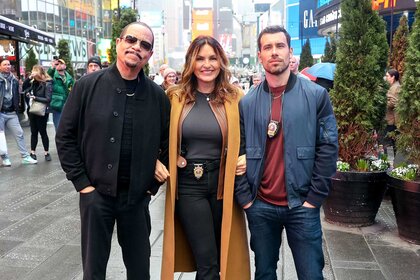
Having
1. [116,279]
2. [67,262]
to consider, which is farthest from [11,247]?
[116,279]

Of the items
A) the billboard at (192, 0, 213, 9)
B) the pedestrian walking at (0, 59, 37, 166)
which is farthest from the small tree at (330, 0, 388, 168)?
the billboard at (192, 0, 213, 9)

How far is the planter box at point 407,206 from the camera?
177 inches

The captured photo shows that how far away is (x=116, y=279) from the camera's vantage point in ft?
12.6

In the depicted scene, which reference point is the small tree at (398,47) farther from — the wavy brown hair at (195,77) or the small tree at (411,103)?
the wavy brown hair at (195,77)

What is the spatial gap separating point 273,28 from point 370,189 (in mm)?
2789

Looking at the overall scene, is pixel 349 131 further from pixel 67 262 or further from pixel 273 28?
pixel 67 262

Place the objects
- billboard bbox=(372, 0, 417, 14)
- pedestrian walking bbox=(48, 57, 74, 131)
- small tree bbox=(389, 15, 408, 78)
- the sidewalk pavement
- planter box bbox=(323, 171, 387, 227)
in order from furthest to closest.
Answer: billboard bbox=(372, 0, 417, 14), small tree bbox=(389, 15, 408, 78), pedestrian walking bbox=(48, 57, 74, 131), planter box bbox=(323, 171, 387, 227), the sidewalk pavement

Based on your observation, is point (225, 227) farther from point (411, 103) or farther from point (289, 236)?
point (411, 103)

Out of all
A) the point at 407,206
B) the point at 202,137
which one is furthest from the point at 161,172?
the point at 407,206

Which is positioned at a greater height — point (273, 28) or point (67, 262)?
point (273, 28)

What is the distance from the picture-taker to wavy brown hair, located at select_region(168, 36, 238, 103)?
3.01 m

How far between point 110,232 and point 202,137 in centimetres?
84

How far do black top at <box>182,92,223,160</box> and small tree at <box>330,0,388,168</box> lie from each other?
9.38 feet

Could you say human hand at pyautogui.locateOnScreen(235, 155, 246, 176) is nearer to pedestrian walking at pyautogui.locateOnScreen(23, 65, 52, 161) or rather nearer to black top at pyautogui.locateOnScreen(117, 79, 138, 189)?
black top at pyautogui.locateOnScreen(117, 79, 138, 189)
